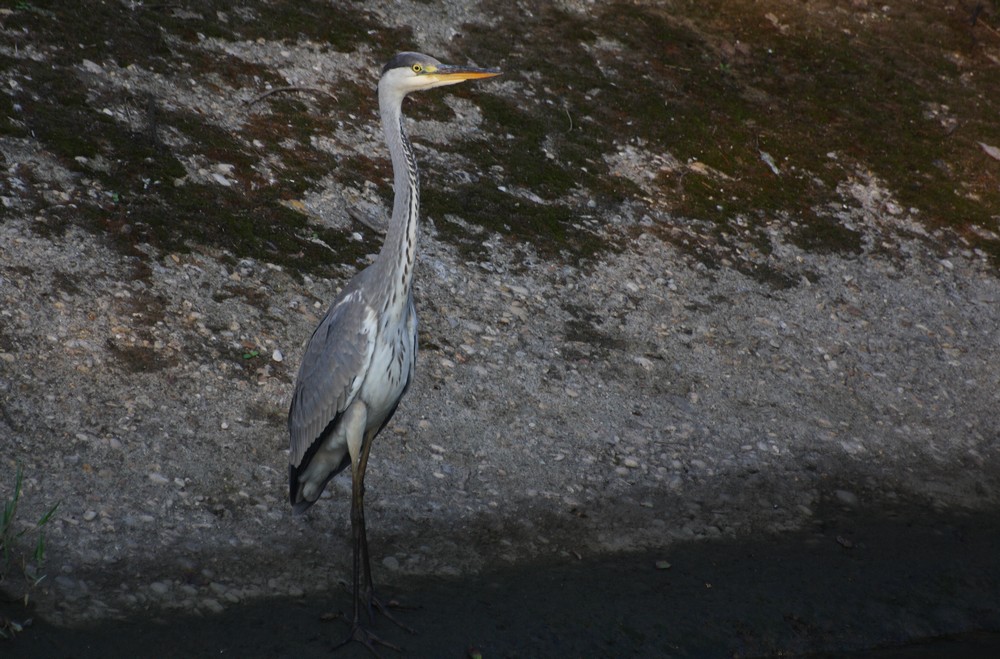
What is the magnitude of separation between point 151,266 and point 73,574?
2776mm

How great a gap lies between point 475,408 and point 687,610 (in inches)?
82.3

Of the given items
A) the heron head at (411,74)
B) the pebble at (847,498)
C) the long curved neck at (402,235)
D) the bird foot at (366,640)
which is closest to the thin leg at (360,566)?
the bird foot at (366,640)

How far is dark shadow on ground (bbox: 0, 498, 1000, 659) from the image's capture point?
4.42m

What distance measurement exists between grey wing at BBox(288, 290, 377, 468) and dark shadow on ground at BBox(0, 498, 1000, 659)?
844 mm

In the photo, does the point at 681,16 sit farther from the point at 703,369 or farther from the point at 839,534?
the point at 839,534

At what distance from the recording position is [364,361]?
465cm

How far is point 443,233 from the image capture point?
26.9 ft

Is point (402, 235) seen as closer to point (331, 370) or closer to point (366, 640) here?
point (331, 370)

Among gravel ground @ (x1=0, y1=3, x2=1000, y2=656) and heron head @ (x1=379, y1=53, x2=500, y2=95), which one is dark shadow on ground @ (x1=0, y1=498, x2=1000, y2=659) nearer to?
gravel ground @ (x1=0, y1=3, x2=1000, y2=656)

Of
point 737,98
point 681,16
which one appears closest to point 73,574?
point 737,98

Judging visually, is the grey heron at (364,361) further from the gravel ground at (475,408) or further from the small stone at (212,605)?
the small stone at (212,605)

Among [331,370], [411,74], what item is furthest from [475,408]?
[411,74]

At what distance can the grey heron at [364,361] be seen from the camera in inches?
184

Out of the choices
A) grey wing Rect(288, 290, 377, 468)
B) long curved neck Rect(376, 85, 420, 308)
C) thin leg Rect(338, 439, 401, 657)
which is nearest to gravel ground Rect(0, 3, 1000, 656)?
thin leg Rect(338, 439, 401, 657)
